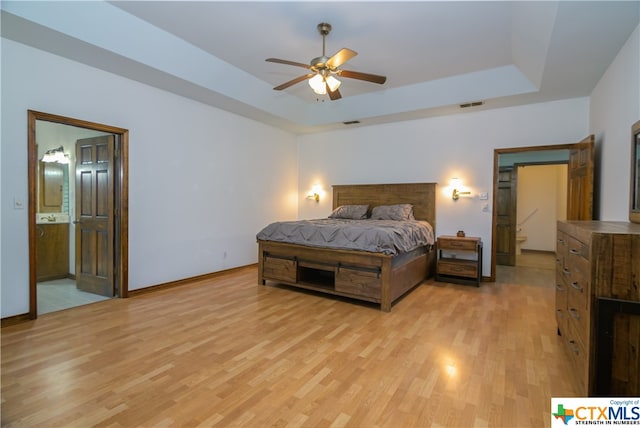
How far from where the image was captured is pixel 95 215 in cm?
403

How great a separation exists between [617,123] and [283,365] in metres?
3.90

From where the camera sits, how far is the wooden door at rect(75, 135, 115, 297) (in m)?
3.88

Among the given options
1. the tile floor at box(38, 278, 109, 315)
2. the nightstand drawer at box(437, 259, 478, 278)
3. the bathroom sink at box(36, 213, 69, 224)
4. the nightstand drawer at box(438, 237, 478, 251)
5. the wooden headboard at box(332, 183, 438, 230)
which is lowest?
the tile floor at box(38, 278, 109, 315)

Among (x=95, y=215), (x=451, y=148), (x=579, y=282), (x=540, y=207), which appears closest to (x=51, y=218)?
(x=95, y=215)

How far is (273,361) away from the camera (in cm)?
232

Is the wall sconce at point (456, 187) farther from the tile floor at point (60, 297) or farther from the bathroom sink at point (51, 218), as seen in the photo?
the bathroom sink at point (51, 218)

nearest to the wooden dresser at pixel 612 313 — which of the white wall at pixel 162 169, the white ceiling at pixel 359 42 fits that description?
the white ceiling at pixel 359 42

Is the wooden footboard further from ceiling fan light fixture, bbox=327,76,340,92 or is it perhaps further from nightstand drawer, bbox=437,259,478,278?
ceiling fan light fixture, bbox=327,76,340,92

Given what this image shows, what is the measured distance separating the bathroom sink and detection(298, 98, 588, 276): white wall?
4.51m

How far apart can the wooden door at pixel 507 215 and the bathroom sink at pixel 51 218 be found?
764 cm

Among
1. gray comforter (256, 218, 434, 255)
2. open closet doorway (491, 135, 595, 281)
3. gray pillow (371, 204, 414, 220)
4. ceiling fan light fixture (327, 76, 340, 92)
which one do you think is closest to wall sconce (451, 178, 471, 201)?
open closet doorway (491, 135, 595, 281)

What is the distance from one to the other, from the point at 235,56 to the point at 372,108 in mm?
2411

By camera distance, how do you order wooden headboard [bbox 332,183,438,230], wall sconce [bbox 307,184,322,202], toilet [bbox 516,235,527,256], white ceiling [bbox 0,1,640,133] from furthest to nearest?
1. toilet [bbox 516,235,527,256]
2. wall sconce [bbox 307,184,322,202]
3. wooden headboard [bbox 332,183,438,230]
4. white ceiling [bbox 0,1,640,133]

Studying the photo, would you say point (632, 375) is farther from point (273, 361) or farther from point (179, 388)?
point (179, 388)
